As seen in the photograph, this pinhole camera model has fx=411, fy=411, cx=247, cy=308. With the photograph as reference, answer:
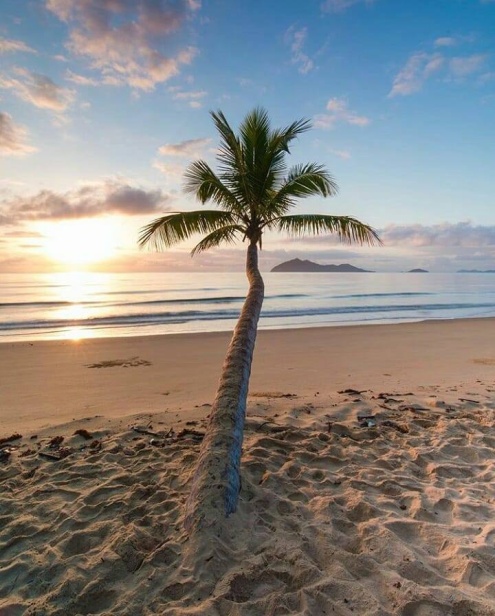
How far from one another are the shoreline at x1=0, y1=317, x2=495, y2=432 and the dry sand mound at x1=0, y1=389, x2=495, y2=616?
75.2 inches

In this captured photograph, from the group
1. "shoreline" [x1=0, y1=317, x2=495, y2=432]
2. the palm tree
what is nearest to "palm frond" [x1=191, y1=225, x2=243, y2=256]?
the palm tree

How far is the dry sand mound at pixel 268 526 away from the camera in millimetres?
3141

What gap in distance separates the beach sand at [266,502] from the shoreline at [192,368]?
0.35 ft

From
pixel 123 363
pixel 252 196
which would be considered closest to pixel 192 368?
pixel 123 363

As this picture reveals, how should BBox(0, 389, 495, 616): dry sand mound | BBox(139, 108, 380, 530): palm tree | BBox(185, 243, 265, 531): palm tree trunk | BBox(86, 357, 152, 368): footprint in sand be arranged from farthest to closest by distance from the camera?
BBox(86, 357, 152, 368): footprint in sand
BBox(139, 108, 380, 530): palm tree
BBox(185, 243, 265, 531): palm tree trunk
BBox(0, 389, 495, 616): dry sand mound

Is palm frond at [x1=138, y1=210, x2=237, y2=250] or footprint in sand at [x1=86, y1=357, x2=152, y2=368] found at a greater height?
palm frond at [x1=138, y1=210, x2=237, y2=250]

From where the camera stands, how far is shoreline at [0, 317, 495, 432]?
27.5ft

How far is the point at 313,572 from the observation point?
3.34 meters

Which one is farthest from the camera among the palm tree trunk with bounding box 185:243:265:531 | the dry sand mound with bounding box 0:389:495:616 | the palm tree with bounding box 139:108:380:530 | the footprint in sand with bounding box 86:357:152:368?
the footprint in sand with bounding box 86:357:152:368

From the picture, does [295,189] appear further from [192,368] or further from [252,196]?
[192,368]

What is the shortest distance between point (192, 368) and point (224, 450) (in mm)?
7260

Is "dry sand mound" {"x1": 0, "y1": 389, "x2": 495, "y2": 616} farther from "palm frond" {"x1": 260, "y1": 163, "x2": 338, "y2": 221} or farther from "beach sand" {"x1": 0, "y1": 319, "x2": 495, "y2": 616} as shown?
"palm frond" {"x1": 260, "y1": 163, "x2": 338, "y2": 221}

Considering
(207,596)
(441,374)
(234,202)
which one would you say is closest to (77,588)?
(207,596)

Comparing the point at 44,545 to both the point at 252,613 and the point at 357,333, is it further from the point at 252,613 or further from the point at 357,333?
the point at 357,333
